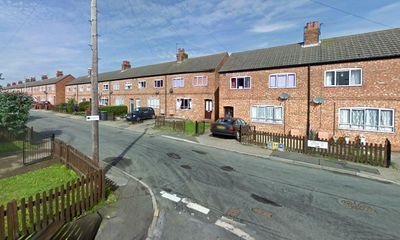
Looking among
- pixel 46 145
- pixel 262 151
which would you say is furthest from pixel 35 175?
pixel 262 151

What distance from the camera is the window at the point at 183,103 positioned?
29.0m

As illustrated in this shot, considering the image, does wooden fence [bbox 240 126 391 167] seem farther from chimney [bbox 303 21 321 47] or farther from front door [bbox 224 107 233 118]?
chimney [bbox 303 21 321 47]

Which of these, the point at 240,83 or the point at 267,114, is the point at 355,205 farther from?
the point at 240,83

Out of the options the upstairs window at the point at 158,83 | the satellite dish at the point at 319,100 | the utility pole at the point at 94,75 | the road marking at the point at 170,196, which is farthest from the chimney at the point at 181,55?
the road marking at the point at 170,196

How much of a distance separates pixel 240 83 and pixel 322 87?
746 centimetres

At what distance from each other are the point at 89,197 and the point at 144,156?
5.85 m

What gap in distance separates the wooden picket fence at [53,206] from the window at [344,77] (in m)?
17.4

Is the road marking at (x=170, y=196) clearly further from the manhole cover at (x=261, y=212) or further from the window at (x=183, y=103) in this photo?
the window at (x=183, y=103)

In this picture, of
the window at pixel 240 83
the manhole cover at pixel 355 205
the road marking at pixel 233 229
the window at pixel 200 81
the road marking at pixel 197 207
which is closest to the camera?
the road marking at pixel 233 229

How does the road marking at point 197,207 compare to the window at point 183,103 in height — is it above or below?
below

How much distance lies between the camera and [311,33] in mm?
20266

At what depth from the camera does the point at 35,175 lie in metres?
8.59

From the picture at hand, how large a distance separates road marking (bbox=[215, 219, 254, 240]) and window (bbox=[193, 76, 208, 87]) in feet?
74.6

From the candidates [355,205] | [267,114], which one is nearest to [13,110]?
[355,205]
